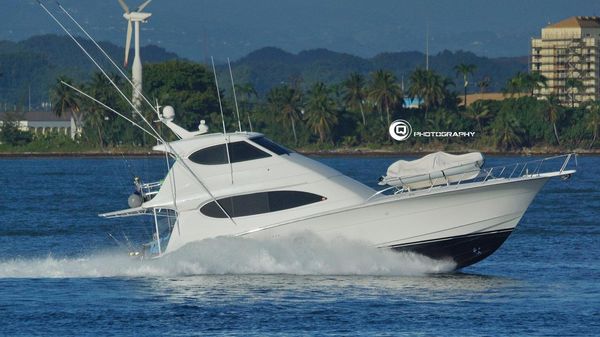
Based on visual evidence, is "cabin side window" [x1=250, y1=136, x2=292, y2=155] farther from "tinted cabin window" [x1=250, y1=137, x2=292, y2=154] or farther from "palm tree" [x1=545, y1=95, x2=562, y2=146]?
"palm tree" [x1=545, y1=95, x2=562, y2=146]

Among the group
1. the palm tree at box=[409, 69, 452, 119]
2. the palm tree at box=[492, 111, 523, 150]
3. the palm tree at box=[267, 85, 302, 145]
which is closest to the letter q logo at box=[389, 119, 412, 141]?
the palm tree at box=[409, 69, 452, 119]

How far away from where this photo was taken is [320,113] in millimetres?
147500

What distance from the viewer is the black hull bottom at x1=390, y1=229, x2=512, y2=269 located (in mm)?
29297

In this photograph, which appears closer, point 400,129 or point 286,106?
point 286,106

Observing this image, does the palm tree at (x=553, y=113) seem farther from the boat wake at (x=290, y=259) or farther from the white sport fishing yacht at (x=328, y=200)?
the boat wake at (x=290, y=259)

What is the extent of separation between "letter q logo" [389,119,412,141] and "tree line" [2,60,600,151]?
68cm

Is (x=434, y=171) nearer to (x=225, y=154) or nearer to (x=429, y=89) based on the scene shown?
(x=225, y=154)

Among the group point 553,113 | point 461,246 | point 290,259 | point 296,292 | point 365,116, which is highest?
point 365,116

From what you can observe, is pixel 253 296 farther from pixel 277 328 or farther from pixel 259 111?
pixel 259 111

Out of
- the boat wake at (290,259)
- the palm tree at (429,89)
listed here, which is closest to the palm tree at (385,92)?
the palm tree at (429,89)

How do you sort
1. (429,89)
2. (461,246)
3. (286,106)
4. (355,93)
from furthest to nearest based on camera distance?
1. (429,89)
2. (355,93)
3. (286,106)
4. (461,246)

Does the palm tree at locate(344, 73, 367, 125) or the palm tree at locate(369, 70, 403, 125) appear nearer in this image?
the palm tree at locate(369, 70, 403, 125)

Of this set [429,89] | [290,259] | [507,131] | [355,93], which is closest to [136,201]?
[290,259]

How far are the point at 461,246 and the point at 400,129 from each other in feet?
414
